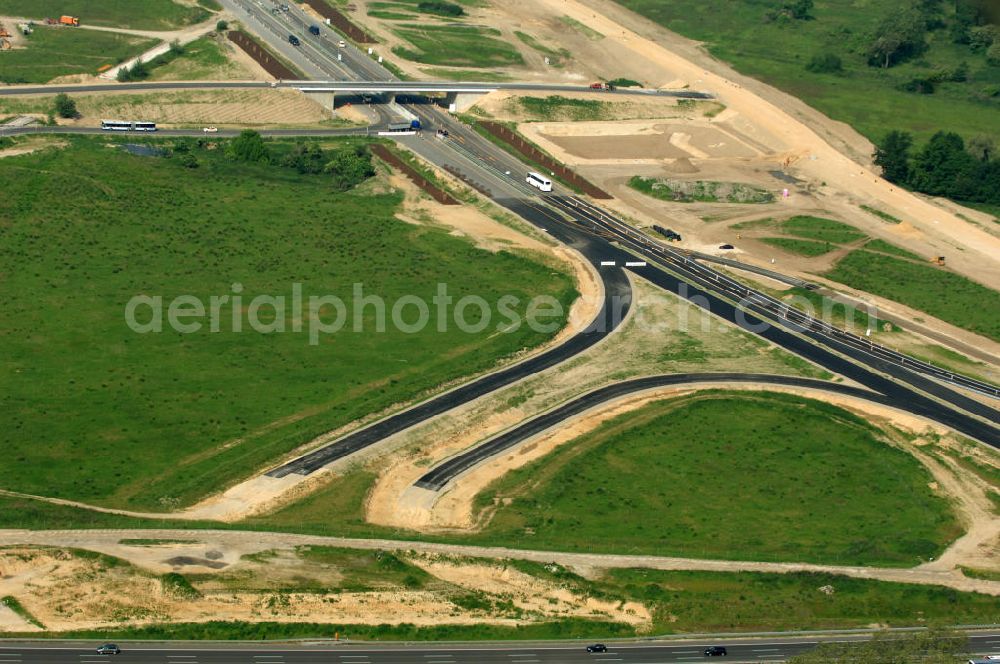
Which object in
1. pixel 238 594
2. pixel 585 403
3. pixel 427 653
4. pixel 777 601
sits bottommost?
pixel 427 653

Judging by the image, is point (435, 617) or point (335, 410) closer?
point (435, 617)

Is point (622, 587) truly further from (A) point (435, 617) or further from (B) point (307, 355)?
(B) point (307, 355)

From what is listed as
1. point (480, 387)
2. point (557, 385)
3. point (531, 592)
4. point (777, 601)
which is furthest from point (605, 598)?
point (557, 385)

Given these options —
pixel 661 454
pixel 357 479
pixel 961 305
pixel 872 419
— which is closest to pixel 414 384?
pixel 357 479

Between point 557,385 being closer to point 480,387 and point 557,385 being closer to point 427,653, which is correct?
point 480,387

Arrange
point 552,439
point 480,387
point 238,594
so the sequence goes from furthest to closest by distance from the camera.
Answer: point 480,387 < point 552,439 < point 238,594

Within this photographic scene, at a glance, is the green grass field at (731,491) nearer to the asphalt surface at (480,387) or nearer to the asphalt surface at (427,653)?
the asphalt surface at (480,387)

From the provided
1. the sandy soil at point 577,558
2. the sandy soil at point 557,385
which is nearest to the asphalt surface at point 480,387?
the sandy soil at point 557,385
